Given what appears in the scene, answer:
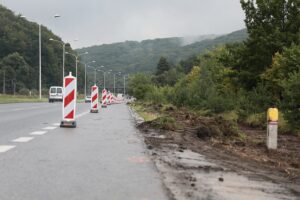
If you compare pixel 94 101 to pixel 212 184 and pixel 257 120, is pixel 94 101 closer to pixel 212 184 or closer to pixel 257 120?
pixel 257 120

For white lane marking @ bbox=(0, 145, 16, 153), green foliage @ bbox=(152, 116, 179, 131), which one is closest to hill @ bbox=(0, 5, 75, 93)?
green foliage @ bbox=(152, 116, 179, 131)

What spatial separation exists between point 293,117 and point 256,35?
13.0m

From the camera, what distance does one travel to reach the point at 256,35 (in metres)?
29.0

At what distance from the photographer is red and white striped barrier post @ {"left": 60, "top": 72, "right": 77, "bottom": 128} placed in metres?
16.8

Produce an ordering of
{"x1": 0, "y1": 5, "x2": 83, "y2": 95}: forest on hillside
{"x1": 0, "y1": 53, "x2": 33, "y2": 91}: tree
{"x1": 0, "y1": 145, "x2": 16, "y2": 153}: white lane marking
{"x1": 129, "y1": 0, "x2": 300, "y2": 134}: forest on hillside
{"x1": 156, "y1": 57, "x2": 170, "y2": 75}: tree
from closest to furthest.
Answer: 1. {"x1": 0, "y1": 145, "x2": 16, "y2": 153}: white lane marking
2. {"x1": 129, "y1": 0, "x2": 300, "y2": 134}: forest on hillside
3. {"x1": 0, "y1": 53, "x2": 33, "y2": 91}: tree
4. {"x1": 0, "y1": 5, "x2": 83, "y2": 95}: forest on hillside
5. {"x1": 156, "y1": 57, "x2": 170, "y2": 75}: tree

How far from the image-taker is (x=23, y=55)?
137m

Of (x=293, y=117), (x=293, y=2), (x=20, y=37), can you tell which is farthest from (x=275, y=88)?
(x=20, y=37)

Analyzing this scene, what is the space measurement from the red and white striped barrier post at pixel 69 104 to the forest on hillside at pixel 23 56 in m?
106

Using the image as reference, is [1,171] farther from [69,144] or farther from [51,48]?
[51,48]

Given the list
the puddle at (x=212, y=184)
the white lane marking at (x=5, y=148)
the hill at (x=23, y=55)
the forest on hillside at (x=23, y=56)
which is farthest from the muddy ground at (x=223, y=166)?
the hill at (x=23, y=55)

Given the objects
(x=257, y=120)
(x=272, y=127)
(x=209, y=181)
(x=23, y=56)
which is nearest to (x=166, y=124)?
(x=272, y=127)

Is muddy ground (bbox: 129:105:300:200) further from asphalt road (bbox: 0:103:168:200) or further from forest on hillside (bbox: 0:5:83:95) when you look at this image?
forest on hillside (bbox: 0:5:83:95)

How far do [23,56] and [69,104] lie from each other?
4845 inches

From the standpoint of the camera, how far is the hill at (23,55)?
12556cm
